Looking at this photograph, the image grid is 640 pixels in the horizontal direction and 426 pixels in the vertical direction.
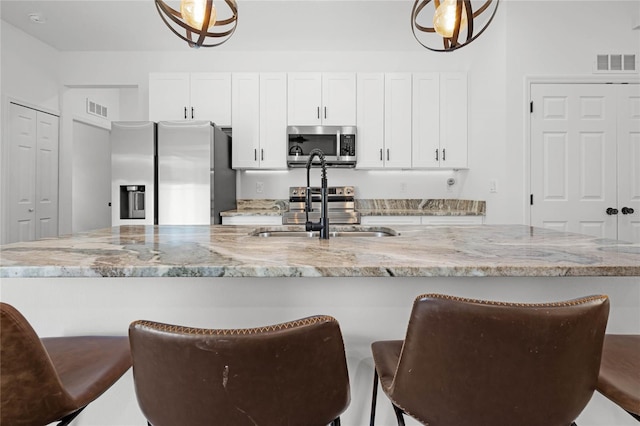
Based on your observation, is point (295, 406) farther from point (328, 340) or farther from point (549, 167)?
point (549, 167)

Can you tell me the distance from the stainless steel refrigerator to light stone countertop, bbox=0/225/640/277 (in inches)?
Result: 74.5

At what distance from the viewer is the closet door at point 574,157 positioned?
10.2 feet

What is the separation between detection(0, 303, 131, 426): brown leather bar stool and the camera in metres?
0.68

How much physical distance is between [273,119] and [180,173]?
42.9 inches

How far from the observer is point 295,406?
0.65 metres

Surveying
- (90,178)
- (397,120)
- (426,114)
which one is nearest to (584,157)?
(426,114)

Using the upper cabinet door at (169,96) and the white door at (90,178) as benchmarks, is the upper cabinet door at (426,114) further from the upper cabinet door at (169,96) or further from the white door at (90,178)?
the white door at (90,178)

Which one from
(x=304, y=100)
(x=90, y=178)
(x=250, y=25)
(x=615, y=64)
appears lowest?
(x=90, y=178)

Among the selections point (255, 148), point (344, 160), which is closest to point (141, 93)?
point (255, 148)

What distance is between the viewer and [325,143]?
3732 mm

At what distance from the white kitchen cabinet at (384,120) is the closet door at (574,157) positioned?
115cm

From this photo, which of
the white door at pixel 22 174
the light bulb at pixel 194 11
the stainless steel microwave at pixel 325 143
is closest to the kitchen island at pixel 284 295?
the light bulb at pixel 194 11

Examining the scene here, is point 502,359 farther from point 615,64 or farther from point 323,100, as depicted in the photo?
point 615,64

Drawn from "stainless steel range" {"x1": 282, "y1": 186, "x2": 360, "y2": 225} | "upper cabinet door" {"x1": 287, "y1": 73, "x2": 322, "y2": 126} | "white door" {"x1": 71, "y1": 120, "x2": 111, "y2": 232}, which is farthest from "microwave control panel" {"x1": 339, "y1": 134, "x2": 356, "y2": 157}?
"white door" {"x1": 71, "y1": 120, "x2": 111, "y2": 232}
